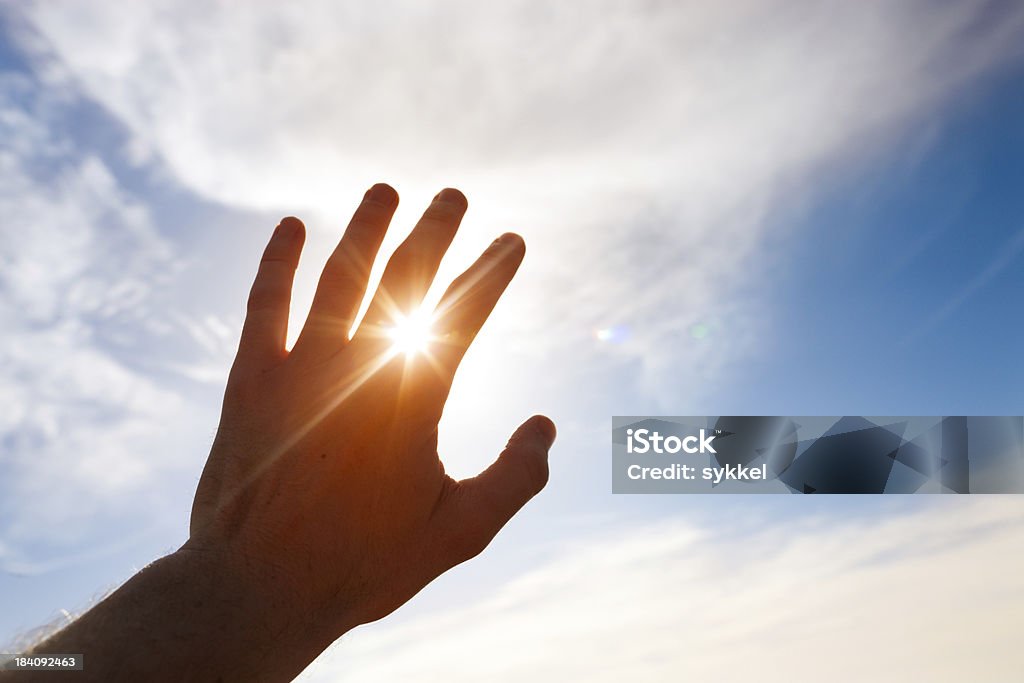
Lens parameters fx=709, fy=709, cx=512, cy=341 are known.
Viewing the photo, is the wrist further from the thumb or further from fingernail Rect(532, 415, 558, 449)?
fingernail Rect(532, 415, 558, 449)

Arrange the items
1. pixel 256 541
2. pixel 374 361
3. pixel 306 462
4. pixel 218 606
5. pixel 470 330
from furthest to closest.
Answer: pixel 470 330
pixel 374 361
pixel 306 462
pixel 256 541
pixel 218 606

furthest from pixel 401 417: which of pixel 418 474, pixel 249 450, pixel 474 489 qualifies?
pixel 249 450

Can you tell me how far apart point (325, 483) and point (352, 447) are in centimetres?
29

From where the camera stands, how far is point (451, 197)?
5293 millimetres

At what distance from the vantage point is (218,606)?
3371 mm

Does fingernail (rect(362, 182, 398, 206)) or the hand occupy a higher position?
fingernail (rect(362, 182, 398, 206))

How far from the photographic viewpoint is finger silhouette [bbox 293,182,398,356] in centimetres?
478

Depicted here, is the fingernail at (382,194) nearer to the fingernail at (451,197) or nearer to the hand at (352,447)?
the hand at (352,447)

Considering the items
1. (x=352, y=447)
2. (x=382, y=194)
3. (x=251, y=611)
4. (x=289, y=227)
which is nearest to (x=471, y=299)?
(x=382, y=194)

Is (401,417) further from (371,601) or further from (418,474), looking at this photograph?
(371,601)

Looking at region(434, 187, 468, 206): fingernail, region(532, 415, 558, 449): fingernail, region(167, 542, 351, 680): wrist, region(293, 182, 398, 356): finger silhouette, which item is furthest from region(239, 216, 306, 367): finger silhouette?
region(532, 415, 558, 449): fingernail

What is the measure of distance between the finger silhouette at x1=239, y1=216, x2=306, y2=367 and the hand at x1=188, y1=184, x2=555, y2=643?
0.03 ft

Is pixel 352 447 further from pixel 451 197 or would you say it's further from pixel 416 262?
pixel 451 197

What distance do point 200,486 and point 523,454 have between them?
6.75 ft
